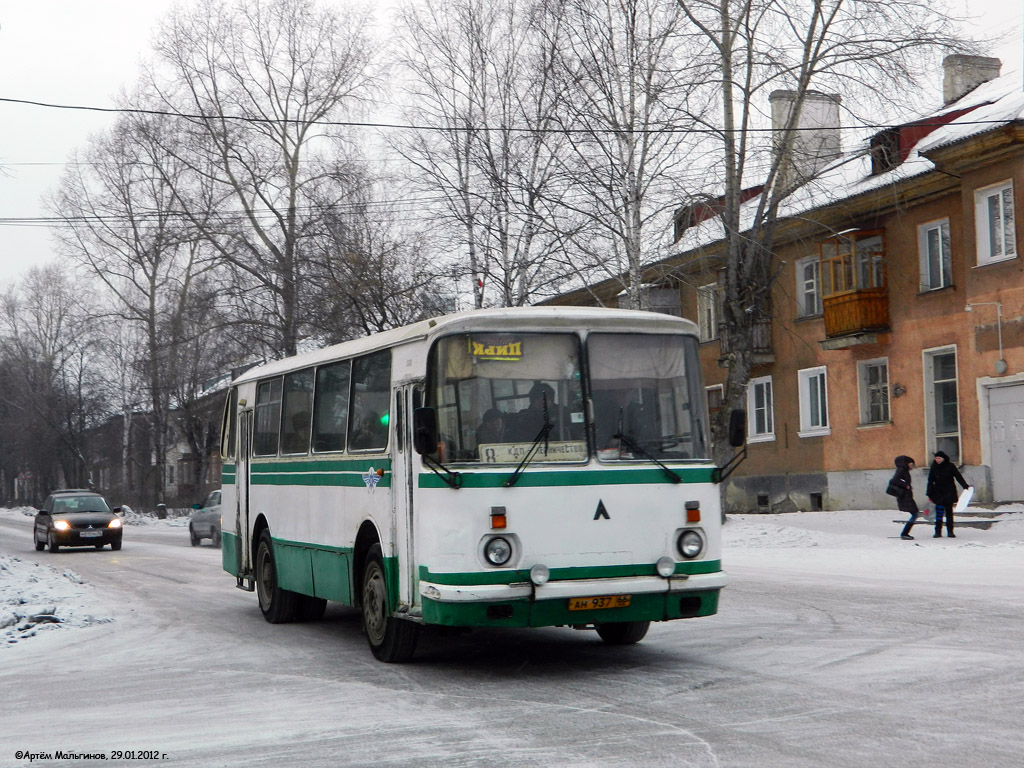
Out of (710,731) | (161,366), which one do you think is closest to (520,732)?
(710,731)

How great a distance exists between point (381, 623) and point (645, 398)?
287 cm

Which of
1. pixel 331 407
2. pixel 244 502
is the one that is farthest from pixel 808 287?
pixel 331 407

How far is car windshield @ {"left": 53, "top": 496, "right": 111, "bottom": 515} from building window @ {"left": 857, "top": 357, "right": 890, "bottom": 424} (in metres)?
19.9

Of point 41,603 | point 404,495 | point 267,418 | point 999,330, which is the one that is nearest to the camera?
point 404,495

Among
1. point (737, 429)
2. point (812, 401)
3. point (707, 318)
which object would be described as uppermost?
point (707, 318)

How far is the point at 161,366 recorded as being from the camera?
53281 mm

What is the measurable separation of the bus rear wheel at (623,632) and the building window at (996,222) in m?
19.6

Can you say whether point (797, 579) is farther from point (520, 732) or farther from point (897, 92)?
point (897, 92)

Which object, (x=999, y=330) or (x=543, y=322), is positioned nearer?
(x=543, y=322)

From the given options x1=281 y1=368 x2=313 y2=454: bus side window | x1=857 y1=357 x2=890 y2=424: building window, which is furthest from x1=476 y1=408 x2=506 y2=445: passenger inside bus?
x1=857 y1=357 x2=890 y2=424: building window

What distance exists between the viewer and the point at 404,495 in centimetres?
977

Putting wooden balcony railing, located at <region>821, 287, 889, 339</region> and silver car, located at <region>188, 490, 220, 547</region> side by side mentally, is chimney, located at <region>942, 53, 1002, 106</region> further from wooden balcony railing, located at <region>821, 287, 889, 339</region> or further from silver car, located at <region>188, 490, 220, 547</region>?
silver car, located at <region>188, 490, 220, 547</region>

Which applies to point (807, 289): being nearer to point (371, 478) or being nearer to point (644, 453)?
point (371, 478)

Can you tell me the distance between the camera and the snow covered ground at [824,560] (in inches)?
569
